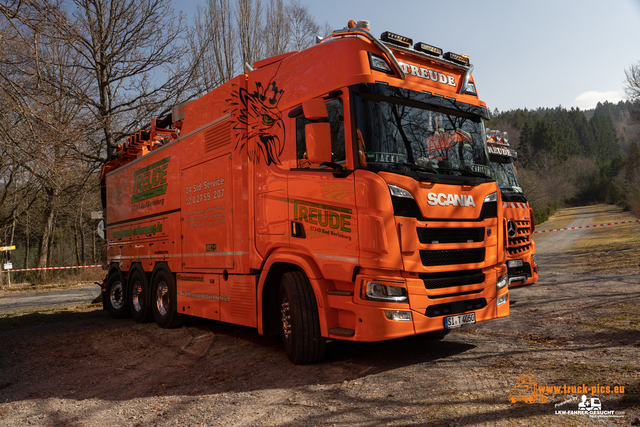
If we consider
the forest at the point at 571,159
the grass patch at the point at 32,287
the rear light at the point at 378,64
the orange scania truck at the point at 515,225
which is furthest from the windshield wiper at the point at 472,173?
the forest at the point at 571,159

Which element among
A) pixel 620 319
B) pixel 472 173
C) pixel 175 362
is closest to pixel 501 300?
pixel 472 173

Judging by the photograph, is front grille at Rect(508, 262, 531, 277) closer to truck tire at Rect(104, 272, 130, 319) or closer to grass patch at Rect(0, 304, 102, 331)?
truck tire at Rect(104, 272, 130, 319)

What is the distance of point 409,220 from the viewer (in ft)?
16.3

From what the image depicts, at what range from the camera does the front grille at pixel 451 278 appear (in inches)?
201

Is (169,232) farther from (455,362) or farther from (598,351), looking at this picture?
(598,351)

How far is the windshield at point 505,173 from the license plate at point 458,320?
192 inches

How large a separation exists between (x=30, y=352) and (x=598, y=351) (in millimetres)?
8068

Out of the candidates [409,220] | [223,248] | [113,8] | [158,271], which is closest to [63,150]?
[113,8]

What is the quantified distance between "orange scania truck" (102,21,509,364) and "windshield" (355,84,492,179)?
0.05 feet

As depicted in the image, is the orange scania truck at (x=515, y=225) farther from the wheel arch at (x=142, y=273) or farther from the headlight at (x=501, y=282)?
the wheel arch at (x=142, y=273)

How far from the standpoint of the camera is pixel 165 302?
9.14 metres

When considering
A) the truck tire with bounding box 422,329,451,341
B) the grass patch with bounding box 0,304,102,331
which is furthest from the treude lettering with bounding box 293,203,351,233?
the grass patch with bounding box 0,304,102,331

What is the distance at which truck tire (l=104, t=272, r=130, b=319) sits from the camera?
1078 cm

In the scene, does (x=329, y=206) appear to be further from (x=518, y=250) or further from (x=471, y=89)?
(x=518, y=250)
